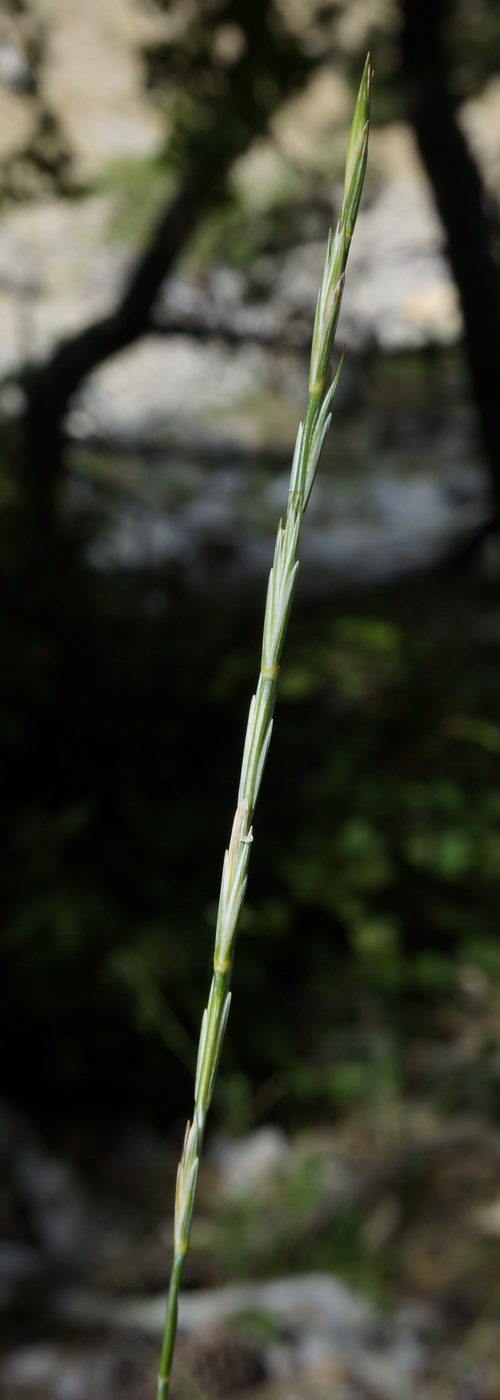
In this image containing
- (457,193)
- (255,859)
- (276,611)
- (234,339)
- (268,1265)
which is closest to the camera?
(276,611)

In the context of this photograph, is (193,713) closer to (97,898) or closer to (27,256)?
(97,898)

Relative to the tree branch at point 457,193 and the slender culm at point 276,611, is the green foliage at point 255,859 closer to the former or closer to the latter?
the tree branch at point 457,193

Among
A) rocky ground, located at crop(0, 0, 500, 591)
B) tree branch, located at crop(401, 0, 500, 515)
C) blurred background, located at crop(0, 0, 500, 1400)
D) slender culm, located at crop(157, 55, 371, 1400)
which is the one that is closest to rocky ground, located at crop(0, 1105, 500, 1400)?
blurred background, located at crop(0, 0, 500, 1400)

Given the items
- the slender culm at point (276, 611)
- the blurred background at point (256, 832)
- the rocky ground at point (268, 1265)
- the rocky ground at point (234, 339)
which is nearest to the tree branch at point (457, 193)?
the blurred background at point (256, 832)

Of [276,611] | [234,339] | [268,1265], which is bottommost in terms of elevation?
[276,611]

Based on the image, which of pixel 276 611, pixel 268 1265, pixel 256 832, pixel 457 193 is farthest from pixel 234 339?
pixel 276 611

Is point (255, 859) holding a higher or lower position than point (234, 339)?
lower

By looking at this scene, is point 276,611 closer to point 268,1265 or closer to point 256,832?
point 268,1265
